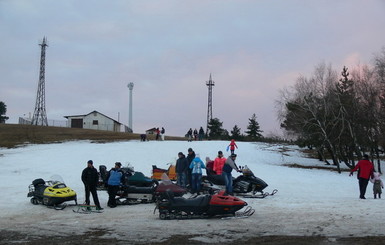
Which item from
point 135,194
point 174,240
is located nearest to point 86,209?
point 135,194

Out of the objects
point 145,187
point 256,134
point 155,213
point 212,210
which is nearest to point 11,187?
point 145,187

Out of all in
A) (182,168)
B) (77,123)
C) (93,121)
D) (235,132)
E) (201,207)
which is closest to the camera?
(201,207)

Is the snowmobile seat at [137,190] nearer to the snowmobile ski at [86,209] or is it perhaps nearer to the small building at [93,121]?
the snowmobile ski at [86,209]

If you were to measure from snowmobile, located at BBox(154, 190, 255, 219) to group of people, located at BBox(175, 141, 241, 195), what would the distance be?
135 inches

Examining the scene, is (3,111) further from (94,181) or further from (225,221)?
(225,221)

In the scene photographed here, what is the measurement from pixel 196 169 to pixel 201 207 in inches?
178

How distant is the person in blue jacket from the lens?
1556 cm

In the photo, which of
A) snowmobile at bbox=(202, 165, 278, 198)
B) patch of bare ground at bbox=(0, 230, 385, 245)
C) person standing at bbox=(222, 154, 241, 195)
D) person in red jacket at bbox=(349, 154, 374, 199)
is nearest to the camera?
patch of bare ground at bbox=(0, 230, 385, 245)

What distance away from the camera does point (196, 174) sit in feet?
51.2

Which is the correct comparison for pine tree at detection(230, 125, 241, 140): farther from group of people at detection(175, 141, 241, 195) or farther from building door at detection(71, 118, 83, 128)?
group of people at detection(175, 141, 241, 195)

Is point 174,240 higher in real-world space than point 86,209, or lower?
higher

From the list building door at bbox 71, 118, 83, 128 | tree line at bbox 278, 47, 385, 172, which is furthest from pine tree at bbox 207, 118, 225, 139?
tree line at bbox 278, 47, 385, 172

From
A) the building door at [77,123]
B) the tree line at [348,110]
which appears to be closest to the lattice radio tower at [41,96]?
the building door at [77,123]

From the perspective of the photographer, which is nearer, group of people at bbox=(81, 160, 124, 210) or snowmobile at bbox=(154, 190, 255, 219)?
snowmobile at bbox=(154, 190, 255, 219)
